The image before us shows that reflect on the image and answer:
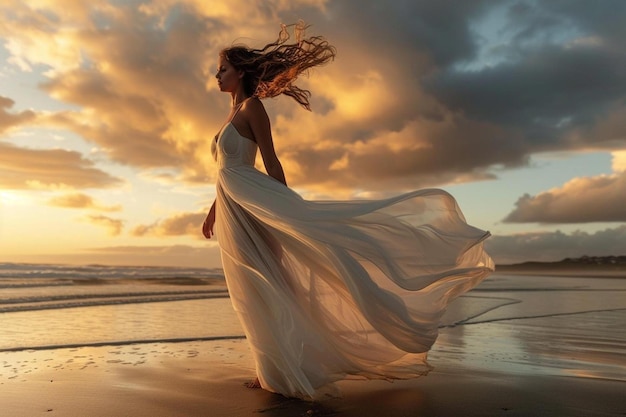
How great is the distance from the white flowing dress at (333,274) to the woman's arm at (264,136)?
109 millimetres

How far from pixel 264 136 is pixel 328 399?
203 cm

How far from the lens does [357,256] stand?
163 inches

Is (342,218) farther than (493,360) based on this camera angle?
No

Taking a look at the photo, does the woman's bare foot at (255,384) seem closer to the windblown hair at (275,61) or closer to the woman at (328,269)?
the woman at (328,269)

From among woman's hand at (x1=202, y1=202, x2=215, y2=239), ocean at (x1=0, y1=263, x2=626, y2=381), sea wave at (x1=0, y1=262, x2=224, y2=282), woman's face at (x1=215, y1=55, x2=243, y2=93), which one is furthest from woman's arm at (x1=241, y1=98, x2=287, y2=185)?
sea wave at (x1=0, y1=262, x2=224, y2=282)

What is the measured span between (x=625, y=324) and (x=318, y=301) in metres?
6.92

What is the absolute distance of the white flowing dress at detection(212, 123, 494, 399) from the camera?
13.1 feet

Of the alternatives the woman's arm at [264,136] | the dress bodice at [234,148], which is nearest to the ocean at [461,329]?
the woman's arm at [264,136]

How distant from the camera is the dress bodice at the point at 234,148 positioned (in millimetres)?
4582

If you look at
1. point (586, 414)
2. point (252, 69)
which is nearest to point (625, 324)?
point (586, 414)

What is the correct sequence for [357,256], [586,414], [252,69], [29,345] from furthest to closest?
[29,345] < [252,69] < [357,256] < [586,414]

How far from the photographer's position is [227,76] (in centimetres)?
488

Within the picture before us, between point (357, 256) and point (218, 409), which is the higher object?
point (357, 256)

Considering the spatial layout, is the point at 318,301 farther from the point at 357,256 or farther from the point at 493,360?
the point at 493,360
